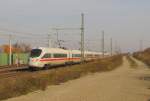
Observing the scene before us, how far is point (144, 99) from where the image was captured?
51.9 feet

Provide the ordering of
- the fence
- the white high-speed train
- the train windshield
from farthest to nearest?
the fence
the train windshield
the white high-speed train

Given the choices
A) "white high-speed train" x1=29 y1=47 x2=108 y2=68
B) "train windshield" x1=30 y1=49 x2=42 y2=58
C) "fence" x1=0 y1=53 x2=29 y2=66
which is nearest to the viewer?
"white high-speed train" x1=29 y1=47 x2=108 y2=68

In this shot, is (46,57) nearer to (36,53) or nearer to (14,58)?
(36,53)

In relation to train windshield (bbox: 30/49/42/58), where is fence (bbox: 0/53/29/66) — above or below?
below

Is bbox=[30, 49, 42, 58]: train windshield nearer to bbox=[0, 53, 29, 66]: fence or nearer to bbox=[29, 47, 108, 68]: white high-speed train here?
bbox=[29, 47, 108, 68]: white high-speed train

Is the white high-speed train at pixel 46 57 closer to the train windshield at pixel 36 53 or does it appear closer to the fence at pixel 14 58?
the train windshield at pixel 36 53

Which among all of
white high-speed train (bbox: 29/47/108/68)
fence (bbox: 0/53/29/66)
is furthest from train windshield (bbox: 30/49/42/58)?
fence (bbox: 0/53/29/66)

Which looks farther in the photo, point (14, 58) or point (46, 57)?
point (14, 58)

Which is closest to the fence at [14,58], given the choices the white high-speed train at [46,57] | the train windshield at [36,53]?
the white high-speed train at [46,57]

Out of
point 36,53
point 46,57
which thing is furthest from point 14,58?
point 36,53

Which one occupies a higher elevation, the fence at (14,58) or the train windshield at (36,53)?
the train windshield at (36,53)

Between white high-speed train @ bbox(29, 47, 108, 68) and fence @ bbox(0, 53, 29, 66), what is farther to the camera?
fence @ bbox(0, 53, 29, 66)

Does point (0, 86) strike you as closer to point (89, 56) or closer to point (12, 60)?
point (12, 60)

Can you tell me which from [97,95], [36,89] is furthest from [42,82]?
[97,95]
